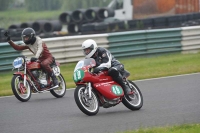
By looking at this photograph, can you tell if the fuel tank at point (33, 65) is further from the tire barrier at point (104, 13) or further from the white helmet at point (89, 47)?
the tire barrier at point (104, 13)

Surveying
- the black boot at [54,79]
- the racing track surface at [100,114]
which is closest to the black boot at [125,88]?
the racing track surface at [100,114]

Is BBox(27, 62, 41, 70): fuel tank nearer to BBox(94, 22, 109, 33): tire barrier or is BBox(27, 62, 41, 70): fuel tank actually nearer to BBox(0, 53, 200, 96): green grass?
BBox(0, 53, 200, 96): green grass

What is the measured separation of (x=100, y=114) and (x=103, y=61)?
2.98 feet

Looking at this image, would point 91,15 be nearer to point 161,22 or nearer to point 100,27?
point 100,27

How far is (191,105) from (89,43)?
218 cm

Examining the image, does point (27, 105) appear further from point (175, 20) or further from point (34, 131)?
point (175, 20)

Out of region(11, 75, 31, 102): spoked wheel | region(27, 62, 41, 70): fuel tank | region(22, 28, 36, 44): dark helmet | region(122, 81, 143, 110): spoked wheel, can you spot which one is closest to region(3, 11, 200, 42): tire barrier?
region(27, 62, 41, 70): fuel tank

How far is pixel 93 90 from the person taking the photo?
380 inches

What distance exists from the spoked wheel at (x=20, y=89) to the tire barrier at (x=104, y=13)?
2104cm

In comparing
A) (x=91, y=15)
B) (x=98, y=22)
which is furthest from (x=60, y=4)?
(x=98, y=22)

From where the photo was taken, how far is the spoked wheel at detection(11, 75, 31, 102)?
11922 millimetres

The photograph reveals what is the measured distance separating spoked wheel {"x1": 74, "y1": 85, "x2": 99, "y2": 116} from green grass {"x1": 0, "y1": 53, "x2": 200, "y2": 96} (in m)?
4.56

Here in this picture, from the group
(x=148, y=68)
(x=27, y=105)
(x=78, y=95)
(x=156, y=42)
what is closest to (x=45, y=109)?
(x=27, y=105)

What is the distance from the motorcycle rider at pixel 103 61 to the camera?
9.66m
